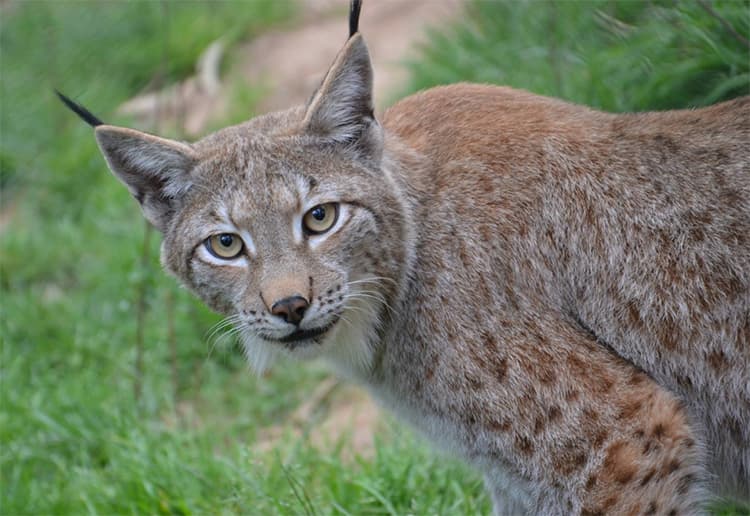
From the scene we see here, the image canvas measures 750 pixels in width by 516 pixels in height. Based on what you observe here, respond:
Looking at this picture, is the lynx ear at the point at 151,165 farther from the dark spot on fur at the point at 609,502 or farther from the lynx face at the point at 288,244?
the dark spot on fur at the point at 609,502

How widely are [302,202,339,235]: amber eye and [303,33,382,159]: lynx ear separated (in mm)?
334

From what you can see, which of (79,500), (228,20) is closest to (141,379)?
(79,500)

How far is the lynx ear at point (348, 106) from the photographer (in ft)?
15.3

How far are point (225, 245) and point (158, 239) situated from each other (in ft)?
12.9

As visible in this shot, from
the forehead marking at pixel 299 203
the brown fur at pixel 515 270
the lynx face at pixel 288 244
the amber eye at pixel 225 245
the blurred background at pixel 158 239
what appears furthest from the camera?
the blurred background at pixel 158 239

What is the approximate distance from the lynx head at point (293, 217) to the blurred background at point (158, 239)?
36.9 inches

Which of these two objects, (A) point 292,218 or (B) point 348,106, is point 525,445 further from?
(B) point 348,106

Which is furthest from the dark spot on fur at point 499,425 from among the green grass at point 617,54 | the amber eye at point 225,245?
the green grass at point 617,54

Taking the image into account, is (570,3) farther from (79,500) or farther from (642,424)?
(79,500)

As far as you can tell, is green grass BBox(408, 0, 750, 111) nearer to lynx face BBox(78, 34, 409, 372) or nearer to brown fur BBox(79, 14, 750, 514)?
brown fur BBox(79, 14, 750, 514)

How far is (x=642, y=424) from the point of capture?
426cm

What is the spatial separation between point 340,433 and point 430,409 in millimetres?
1853

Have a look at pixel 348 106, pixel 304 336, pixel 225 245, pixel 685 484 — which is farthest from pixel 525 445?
pixel 348 106

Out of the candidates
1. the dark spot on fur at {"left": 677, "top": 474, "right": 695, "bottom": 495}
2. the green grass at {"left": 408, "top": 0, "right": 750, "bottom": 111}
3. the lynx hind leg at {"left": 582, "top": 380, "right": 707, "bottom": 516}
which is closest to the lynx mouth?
the lynx hind leg at {"left": 582, "top": 380, "right": 707, "bottom": 516}
